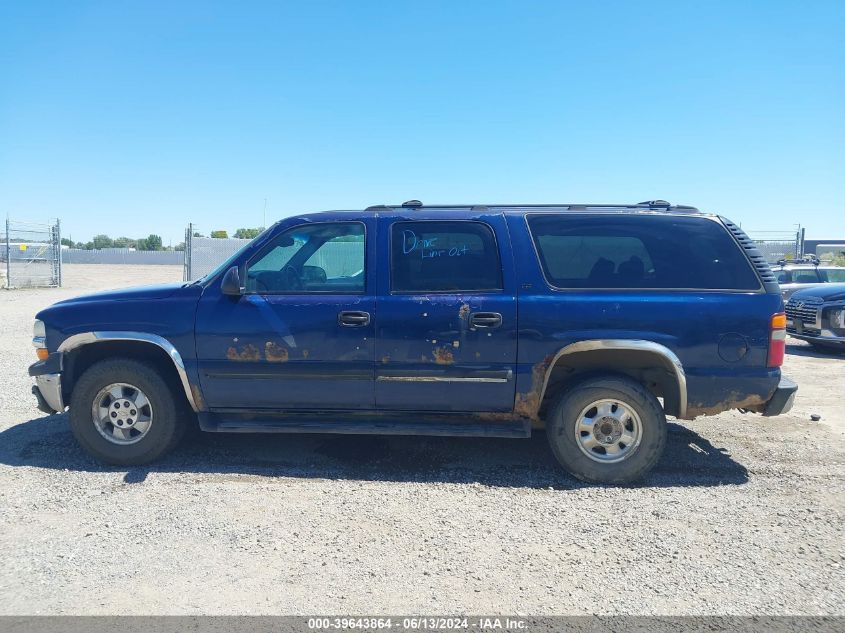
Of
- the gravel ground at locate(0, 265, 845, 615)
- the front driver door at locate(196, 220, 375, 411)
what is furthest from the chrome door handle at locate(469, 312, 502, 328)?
the gravel ground at locate(0, 265, 845, 615)

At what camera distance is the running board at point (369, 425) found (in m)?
4.80

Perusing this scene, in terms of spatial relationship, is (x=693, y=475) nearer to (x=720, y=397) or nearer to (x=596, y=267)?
(x=720, y=397)

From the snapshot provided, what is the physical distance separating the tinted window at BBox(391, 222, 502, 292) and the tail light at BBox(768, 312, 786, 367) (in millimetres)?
1987

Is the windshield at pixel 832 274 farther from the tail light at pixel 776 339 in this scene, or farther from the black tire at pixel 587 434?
the black tire at pixel 587 434

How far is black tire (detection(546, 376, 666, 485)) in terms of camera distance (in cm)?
466

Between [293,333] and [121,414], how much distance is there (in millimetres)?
1559

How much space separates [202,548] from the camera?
12.2 ft

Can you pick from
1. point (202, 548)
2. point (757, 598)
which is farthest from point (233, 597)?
point (757, 598)

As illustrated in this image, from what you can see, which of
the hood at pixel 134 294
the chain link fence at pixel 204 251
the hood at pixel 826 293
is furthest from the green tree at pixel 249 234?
the hood at pixel 134 294

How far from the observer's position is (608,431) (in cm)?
473

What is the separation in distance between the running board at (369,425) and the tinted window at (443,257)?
1.02 m

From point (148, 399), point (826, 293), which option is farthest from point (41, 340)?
point (826, 293)

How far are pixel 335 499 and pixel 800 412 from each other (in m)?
5.33

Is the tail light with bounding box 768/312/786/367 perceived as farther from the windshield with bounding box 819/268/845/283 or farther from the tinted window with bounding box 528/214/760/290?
the windshield with bounding box 819/268/845/283
